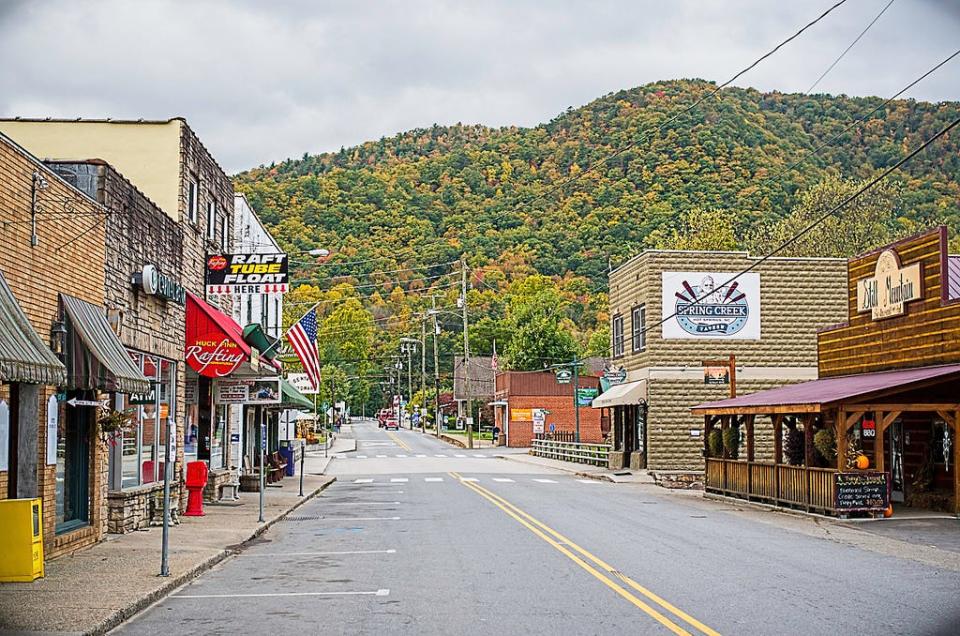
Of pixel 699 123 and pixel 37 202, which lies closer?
pixel 37 202

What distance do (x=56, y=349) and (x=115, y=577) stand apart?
10.5 ft

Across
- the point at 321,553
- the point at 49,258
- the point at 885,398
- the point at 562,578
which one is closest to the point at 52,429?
the point at 49,258

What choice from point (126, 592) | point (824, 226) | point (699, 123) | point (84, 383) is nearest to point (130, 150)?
point (84, 383)

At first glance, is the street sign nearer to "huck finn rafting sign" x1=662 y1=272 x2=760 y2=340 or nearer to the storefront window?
the storefront window

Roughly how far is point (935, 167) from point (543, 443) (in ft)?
82.0

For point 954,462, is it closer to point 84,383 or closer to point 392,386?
point 84,383

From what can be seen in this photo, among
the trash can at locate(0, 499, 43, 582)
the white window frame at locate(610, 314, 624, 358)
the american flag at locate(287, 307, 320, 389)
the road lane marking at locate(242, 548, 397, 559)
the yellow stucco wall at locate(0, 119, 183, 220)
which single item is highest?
the yellow stucco wall at locate(0, 119, 183, 220)

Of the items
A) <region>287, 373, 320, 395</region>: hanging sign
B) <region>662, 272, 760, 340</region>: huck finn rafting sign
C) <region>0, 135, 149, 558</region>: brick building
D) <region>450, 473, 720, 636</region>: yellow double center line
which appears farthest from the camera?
<region>662, 272, 760, 340</region>: huck finn rafting sign

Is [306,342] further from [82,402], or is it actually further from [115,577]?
[115,577]

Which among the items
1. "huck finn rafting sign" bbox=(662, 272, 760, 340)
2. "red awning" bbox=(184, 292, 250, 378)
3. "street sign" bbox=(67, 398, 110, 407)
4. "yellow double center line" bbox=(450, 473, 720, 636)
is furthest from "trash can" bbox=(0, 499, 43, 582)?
"huck finn rafting sign" bbox=(662, 272, 760, 340)

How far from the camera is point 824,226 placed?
73000 mm

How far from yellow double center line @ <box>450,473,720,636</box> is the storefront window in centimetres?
704

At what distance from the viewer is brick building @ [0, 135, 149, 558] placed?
13586 mm

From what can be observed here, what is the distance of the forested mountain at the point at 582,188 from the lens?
64625mm
